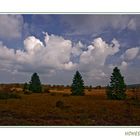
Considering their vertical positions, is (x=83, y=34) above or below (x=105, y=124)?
above

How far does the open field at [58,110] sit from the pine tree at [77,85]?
0.03m

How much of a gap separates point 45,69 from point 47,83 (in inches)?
3.4

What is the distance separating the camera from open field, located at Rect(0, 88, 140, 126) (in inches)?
109

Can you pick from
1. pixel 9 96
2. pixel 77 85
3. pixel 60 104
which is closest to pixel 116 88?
pixel 77 85

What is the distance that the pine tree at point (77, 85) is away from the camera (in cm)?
277

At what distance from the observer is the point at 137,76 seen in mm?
2793

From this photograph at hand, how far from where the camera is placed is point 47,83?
277cm

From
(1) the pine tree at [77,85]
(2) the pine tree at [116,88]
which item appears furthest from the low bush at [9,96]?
(2) the pine tree at [116,88]

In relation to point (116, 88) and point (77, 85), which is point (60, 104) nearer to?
point (77, 85)

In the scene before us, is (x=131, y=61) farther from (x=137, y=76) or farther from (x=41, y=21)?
(x=41, y=21)

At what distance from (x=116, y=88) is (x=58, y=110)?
38cm

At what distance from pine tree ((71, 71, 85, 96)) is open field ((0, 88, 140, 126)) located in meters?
0.03
